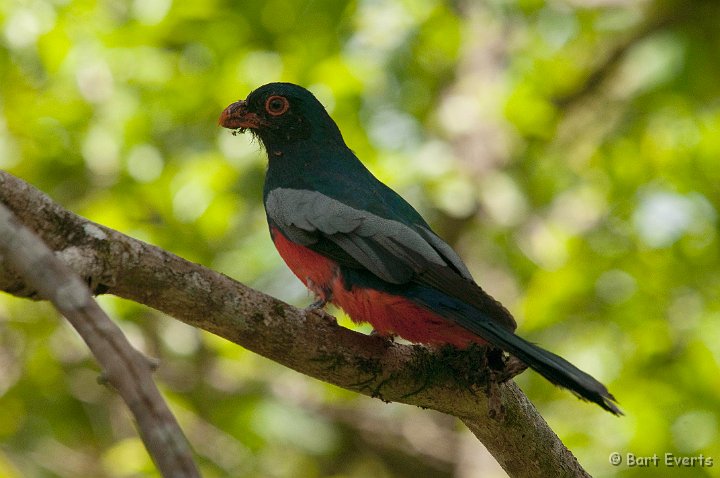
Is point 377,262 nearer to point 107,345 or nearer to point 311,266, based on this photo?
point 311,266

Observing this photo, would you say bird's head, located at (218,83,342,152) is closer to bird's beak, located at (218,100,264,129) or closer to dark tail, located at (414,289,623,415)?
bird's beak, located at (218,100,264,129)

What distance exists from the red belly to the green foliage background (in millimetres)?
2220

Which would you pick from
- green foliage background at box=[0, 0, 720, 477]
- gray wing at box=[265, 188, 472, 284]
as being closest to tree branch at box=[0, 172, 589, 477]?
gray wing at box=[265, 188, 472, 284]

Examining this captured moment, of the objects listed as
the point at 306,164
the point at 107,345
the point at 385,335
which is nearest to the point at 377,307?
the point at 385,335

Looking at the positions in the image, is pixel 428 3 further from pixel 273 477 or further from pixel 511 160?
pixel 273 477

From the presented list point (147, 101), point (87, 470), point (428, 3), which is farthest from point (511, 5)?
point (87, 470)

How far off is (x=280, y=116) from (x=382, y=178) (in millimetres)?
1546

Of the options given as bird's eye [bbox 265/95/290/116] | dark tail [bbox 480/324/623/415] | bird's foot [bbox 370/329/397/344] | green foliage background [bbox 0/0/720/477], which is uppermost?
green foliage background [bbox 0/0/720/477]

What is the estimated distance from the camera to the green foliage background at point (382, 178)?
20.4ft

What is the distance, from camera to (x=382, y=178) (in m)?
6.12

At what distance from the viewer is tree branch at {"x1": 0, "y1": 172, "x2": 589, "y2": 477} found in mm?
2818

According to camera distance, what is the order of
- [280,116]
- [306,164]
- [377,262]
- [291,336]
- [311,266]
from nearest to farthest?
[291,336] → [377,262] → [311,266] → [306,164] → [280,116]

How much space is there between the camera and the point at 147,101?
6.39 metres

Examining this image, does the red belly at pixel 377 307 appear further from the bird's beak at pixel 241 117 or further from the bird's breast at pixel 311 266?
the bird's beak at pixel 241 117
